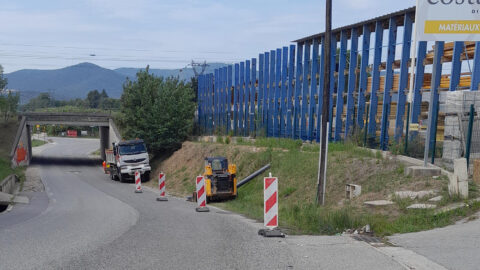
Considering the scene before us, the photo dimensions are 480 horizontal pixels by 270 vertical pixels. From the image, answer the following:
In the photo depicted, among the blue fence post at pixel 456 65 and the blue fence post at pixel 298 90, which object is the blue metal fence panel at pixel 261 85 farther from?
the blue fence post at pixel 456 65

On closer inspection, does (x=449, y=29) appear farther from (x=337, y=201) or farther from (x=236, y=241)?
(x=236, y=241)

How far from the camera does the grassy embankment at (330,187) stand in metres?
10.1

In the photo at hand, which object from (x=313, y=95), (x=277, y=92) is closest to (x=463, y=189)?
(x=313, y=95)

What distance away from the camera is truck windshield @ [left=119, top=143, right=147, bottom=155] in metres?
34.6

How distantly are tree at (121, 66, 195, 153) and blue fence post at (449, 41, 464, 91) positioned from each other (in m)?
24.9

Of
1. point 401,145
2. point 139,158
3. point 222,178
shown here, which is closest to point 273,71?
point 139,158

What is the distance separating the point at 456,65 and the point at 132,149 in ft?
79.9

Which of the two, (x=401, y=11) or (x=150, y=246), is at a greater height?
(x=401, y=11)

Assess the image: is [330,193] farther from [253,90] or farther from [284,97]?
[253,90]

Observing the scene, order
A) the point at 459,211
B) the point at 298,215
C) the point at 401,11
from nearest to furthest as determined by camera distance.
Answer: the point at 459,211, the point at 298,215, the point at 401,11

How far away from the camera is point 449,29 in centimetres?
1273

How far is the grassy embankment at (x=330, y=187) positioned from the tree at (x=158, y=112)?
773cm

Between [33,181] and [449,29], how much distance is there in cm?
3156

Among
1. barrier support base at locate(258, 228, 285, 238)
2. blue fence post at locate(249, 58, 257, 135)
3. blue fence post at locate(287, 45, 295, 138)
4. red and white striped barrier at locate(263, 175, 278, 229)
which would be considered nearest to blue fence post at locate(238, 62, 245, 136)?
blue fence post at locate(249, 58, 257, 135)
